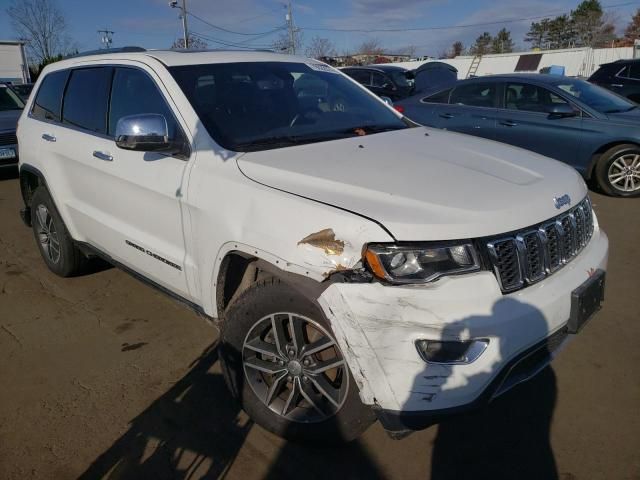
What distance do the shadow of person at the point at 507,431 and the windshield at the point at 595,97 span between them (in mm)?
5454

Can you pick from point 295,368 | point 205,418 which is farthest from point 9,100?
point 295,368

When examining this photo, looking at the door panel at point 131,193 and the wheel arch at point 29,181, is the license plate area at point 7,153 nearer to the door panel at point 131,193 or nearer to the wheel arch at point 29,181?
the wheel arch at point 29,181

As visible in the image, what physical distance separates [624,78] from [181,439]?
37.7 feet

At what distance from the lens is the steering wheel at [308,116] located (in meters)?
3.15

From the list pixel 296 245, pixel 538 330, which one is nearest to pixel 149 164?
pixel 296 245

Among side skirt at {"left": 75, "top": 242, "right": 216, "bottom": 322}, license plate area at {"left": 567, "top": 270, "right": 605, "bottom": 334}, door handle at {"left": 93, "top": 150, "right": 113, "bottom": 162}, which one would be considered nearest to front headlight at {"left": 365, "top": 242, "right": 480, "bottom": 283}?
license plate area at {"left": 567, "top": 270, "right": 605, "bottom": 334}

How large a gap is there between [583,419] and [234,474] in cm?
175

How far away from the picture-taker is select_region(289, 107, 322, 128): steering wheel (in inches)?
124

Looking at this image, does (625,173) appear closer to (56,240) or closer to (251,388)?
(251,388)

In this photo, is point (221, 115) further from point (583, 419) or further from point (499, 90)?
point (499, 90)

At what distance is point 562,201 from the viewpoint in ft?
8.04

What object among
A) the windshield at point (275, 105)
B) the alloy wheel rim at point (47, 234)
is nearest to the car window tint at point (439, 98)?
the windshield at point (275, 105)

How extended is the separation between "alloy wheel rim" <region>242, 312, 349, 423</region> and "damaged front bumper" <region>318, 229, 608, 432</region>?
0.22 meters

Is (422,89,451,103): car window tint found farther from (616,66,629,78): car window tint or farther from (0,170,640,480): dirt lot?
(616,66,629,78): car window tint
